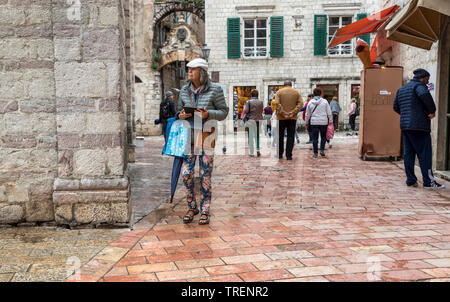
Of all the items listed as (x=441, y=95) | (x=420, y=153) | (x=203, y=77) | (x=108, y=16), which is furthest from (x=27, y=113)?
(x=441, y=95)

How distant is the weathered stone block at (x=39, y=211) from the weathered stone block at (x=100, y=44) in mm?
1483

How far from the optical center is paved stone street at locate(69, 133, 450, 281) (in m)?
2.99

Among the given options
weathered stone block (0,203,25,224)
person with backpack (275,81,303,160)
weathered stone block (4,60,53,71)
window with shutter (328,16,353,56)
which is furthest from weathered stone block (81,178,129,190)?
window with shutter (328,16,353,56)

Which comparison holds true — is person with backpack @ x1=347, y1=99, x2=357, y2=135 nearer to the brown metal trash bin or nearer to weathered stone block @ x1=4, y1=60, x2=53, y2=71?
the brown metal trash bin

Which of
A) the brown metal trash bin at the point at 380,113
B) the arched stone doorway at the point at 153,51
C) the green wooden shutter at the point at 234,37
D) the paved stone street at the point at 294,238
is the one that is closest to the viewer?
the paved stone street at the point at 294,238

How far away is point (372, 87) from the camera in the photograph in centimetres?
917

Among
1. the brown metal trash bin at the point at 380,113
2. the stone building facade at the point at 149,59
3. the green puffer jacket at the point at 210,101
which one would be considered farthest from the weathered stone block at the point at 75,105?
the stone building facade at the point at 149,59

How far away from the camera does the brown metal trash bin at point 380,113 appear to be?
9.12 metres

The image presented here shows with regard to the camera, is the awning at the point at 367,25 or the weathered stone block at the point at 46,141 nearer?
the weathered stone block at the point at 46,141

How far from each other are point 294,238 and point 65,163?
2.27m

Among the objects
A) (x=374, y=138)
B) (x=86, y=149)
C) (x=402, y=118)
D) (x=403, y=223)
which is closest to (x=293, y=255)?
(x=403, y=223)

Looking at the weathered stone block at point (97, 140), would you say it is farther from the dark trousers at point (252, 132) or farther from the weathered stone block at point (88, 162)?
the dark trousers at point (252, 132)

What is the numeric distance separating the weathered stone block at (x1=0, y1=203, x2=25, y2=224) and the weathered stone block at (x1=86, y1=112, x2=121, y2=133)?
3.50 feet
